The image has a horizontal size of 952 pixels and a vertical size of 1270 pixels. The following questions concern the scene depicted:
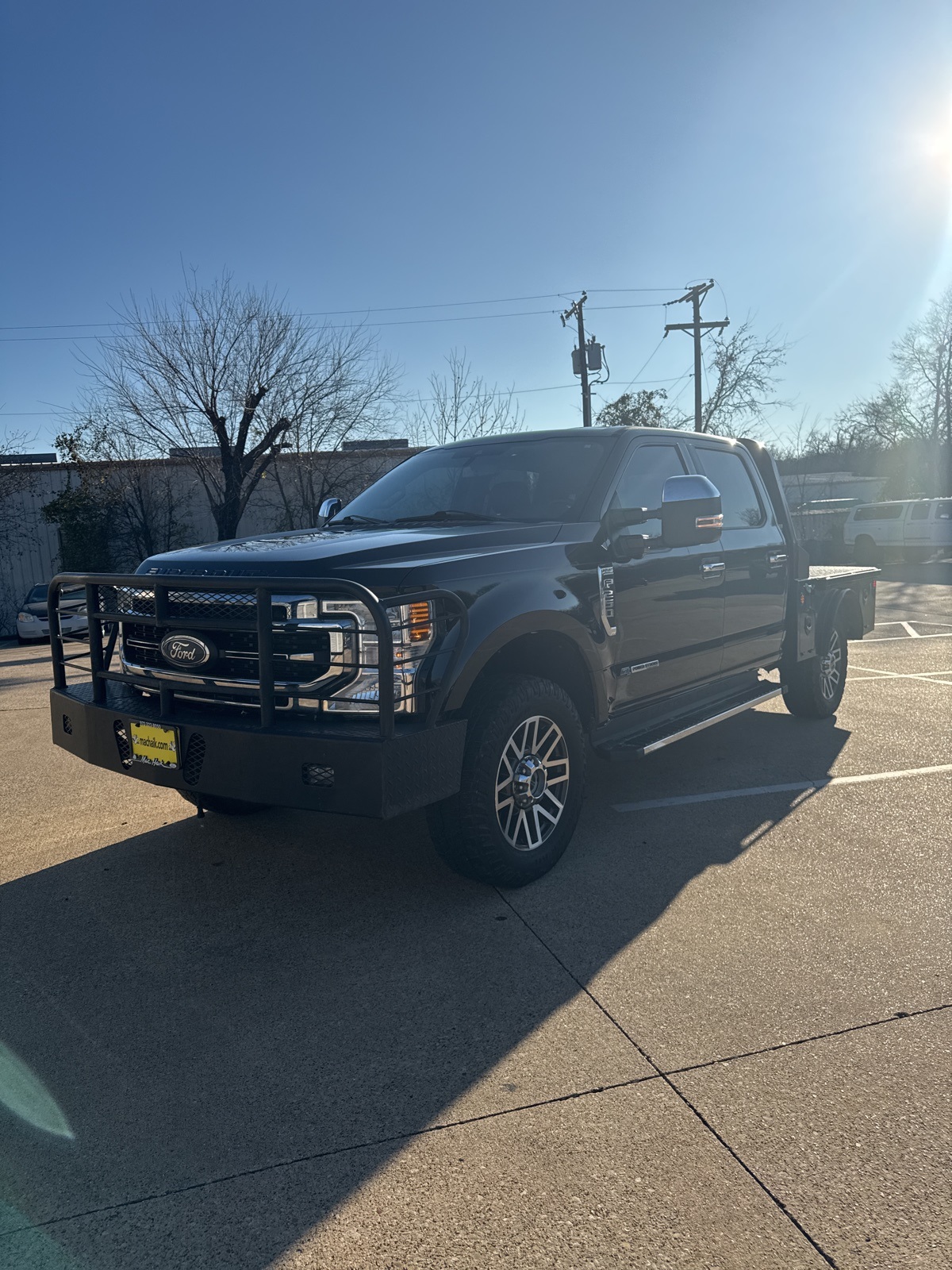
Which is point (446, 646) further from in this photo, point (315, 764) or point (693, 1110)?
point (693, 1110)

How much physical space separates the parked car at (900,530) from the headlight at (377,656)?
86.2 feet

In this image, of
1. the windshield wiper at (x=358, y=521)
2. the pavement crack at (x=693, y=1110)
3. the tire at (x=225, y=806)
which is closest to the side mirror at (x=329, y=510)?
the windshield wiper at (x=358, y=521)

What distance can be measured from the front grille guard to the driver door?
4.36ft

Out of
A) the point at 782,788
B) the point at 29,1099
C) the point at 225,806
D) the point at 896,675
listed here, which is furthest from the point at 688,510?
the point at 896,675

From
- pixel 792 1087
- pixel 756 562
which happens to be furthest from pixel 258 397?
pixel 792 1087

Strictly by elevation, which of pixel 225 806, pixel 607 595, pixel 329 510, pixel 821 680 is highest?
pixel 329 510

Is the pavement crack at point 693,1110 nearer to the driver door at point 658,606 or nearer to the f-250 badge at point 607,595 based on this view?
the f-250 badge at point 607,595

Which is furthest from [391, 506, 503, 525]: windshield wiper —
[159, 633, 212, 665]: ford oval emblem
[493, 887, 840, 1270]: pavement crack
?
[493, 887, 840, 1270]: pavement crack

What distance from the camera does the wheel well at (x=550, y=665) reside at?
3.94 metres

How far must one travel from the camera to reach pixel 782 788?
17.5 feet

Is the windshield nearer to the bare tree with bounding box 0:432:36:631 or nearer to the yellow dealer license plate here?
the yellow dealer license plate

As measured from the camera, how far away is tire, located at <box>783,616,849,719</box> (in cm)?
692

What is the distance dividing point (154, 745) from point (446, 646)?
48.6 inches

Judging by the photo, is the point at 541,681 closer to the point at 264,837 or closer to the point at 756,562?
the point at 264,837
